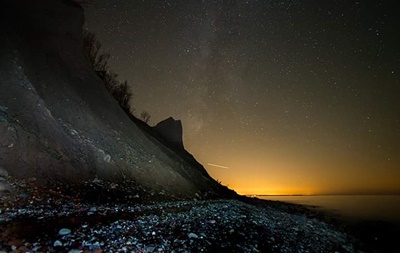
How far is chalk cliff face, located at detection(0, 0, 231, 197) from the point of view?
14281 mm

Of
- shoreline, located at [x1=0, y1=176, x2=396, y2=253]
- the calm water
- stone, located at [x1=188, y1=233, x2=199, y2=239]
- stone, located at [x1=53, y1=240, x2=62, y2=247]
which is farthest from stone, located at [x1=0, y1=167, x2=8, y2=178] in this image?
the calm water

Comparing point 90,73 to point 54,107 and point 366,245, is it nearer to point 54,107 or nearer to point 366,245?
point 54,107

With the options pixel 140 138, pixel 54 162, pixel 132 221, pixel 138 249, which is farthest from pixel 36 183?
pixel 140 138

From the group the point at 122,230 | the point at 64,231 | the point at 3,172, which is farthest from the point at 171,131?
the point at 64,231

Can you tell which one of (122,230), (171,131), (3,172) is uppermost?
(171,131)

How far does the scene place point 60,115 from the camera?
18141mm

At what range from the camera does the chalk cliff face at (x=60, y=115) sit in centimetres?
1428

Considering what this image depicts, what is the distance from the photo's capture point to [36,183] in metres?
12.9

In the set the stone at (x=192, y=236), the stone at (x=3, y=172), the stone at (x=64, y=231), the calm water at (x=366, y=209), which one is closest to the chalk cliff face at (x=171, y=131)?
the calm water at (x=366, y=209)

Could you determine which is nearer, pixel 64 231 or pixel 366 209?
pixel 64 231

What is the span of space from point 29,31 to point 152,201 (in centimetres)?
1629

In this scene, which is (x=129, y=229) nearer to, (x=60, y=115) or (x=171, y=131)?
(x=60, y=115)

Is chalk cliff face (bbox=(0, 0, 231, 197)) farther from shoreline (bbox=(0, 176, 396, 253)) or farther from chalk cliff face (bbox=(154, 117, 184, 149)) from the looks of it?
chalk cliff face (bbox=(154, 117, 184, 149))

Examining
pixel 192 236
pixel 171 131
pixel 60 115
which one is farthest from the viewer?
pixel 171 131
